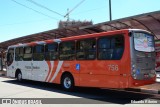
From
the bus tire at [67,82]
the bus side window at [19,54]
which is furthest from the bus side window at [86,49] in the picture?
the bus side window at [19,54]

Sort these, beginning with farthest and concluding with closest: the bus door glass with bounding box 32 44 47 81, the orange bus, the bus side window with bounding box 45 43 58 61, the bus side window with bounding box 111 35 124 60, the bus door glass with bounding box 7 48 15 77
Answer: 1. the bus door glass with bounding box 7 48 15 77
2. the bus door glass with bounding box 32 44 47 81
3. the bus side window with bounding box 45 43 58 61
4. the bus side window with bounding box 111 35 124 60
5. the orange bus

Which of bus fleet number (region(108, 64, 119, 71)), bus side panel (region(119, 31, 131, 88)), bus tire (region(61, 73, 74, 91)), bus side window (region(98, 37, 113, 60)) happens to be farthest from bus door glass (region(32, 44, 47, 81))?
bus side panel (region(119, 31, 131, 88))

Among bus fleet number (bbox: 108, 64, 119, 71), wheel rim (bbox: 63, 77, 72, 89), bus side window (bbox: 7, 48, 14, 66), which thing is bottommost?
wheel rim (bbox: 63, 77, 72, 89)

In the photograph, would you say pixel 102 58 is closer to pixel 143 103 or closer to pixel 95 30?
pixel 143 103

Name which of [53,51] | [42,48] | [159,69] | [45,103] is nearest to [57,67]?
[53,51]

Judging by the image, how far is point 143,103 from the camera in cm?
973

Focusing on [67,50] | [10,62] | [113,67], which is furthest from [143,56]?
[10,62]

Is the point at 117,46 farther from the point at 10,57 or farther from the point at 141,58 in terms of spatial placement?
the point at 10,57

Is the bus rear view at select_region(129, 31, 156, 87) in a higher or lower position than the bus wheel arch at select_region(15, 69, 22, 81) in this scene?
higher

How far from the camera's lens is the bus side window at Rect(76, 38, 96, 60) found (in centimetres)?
1205

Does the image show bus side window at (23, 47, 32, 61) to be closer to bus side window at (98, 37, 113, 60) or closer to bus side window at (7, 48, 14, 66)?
bus side window at (7, 48, 14, 66)

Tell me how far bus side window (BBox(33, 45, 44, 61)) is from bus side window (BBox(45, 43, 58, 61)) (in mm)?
493

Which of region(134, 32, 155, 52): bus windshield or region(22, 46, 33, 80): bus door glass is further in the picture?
region(22, 46, 33, 80): bus door glass

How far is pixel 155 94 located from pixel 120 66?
2.46 m
